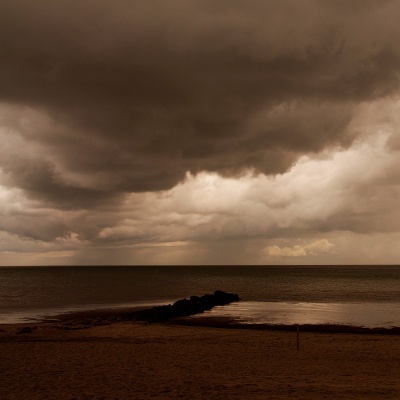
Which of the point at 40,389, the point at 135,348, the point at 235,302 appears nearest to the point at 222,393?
the point at 40,389

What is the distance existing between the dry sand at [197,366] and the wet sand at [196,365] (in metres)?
0.04

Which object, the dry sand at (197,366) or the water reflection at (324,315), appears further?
the water reflection at (324,315)

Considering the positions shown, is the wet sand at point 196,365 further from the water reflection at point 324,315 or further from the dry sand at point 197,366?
the water reflection at point 324,315

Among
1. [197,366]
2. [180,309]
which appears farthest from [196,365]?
[180,309]

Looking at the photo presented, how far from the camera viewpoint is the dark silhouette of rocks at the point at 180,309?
4403 cm

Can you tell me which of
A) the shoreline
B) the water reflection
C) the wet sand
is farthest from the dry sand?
the water reflection

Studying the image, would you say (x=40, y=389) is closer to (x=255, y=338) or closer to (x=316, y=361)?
(x=316, y=361)

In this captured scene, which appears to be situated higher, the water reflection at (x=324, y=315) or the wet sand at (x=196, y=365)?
the wet sand at (x=196, y=365)

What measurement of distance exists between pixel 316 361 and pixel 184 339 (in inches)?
395

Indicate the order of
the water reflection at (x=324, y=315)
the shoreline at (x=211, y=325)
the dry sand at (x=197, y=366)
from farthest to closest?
the water reflection at (x=324, y=315) < the shoreline at (x=211, y=325) < the dry sand at (x=197, y=366)

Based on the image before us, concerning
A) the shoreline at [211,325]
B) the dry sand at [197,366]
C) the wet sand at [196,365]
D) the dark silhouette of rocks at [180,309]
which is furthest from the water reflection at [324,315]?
the dry sand at [197,366]

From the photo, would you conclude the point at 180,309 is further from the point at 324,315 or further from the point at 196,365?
the point at 196,365

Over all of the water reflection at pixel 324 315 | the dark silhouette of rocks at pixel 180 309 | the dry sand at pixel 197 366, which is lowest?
the water reflection at pixel 324 315

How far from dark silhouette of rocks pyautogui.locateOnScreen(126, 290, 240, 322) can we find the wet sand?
12.1 m
